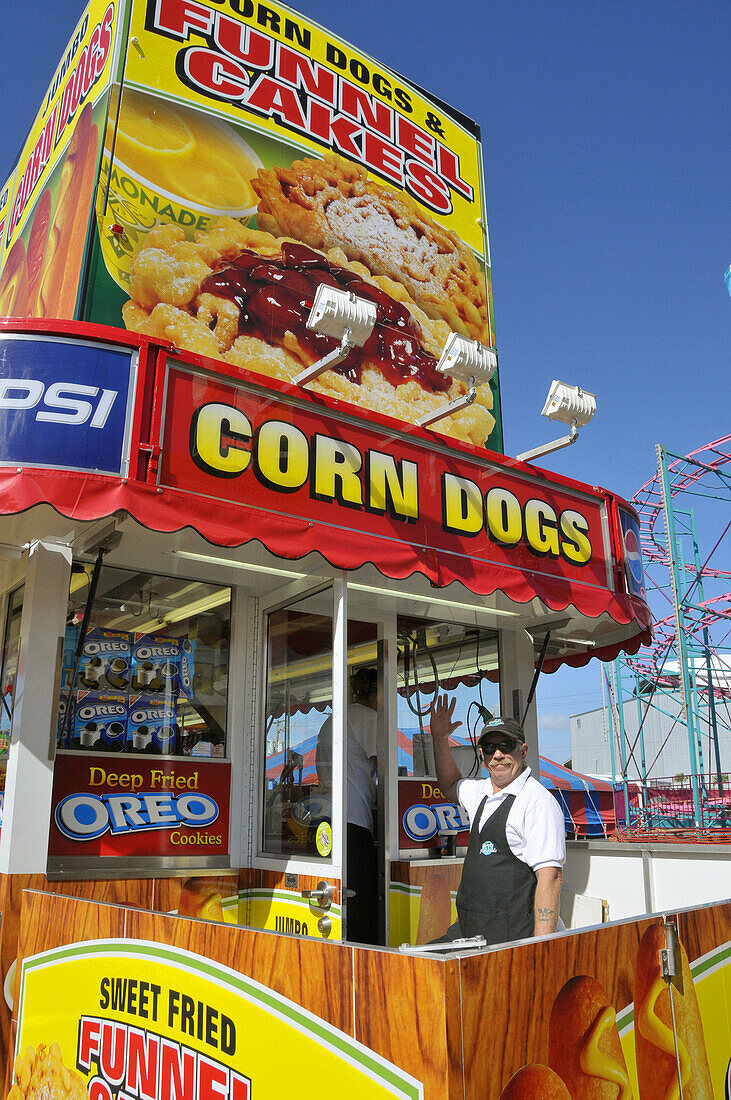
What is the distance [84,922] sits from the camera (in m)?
3.18

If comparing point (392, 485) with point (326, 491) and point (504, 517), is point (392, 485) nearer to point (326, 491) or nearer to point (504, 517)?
point (326, 491)

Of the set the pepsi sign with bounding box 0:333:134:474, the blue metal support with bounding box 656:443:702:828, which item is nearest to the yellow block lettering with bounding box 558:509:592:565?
the pepsi sign with bounding box 0:333:134:474

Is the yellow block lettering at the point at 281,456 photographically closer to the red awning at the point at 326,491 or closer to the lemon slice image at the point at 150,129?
the red awning at the point at 326,491

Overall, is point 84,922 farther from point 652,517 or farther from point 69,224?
point 652,517

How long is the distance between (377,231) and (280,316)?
1.67 metres

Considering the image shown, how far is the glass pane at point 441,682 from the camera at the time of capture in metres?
5.90

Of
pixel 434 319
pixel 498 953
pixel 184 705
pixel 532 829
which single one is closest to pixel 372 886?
pixel 184 705

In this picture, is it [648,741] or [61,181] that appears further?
[648,741]

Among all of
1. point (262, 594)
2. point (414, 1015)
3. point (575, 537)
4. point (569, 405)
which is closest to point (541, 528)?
point (575, 537)

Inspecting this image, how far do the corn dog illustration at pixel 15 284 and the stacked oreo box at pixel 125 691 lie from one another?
4151mm

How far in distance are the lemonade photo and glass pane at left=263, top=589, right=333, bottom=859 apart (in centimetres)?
281

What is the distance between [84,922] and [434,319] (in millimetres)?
6240

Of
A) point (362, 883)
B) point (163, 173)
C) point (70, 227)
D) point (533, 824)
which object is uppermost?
point (163, 173)

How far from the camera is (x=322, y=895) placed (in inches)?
172
